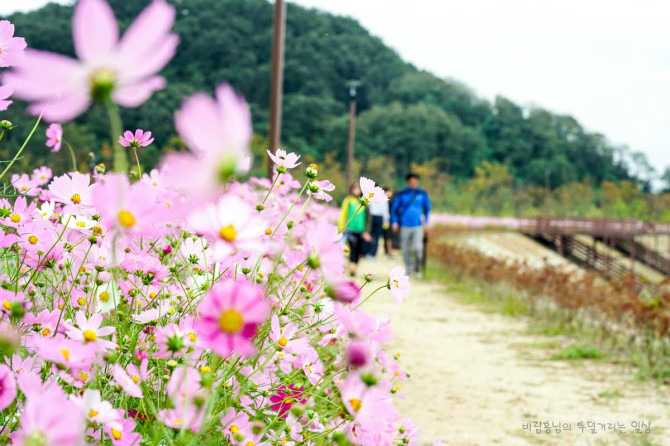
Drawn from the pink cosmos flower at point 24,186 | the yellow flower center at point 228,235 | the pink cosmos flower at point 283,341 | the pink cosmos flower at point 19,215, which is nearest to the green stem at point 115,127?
the yellow flower center at point 228,235

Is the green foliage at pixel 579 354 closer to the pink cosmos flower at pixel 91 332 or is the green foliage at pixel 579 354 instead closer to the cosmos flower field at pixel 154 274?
the cosmos flower field at pixel 154 274

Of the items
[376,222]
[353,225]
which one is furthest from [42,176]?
[376,222]

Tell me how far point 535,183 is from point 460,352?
58.1 m

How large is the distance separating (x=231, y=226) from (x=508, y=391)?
4.03 metres

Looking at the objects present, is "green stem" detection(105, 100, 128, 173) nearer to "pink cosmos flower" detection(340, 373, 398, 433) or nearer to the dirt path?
"pink cosmos flower" detection(340, 373, 398, 433)

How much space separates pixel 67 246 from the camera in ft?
5.08

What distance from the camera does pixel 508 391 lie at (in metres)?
4.37

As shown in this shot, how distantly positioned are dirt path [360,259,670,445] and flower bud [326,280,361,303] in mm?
2844

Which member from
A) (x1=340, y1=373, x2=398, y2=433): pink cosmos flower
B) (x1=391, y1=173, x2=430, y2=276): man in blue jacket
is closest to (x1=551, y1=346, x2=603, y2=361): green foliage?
(x1=391, y1=173, x2=430, y2=276): man in blue jacket

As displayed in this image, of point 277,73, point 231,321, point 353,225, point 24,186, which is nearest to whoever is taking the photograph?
point 231,321

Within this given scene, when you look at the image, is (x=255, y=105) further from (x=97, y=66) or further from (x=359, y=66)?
(x=97, y=66)

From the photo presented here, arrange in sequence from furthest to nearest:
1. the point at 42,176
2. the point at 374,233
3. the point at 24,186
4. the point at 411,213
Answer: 1. the point at 374,233
2. the point at 411,213
3. the point at 42,176
4. the point at 24,186

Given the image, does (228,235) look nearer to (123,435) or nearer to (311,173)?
(123,435)

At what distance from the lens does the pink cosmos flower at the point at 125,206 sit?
1.93 feet
